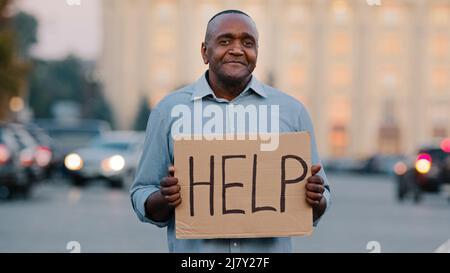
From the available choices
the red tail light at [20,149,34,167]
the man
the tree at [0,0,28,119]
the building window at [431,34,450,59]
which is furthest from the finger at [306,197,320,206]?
the building window at [431,34,450,59]

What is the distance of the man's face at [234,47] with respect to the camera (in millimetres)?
4145

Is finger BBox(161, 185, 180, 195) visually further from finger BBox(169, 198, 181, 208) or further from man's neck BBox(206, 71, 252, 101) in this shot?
man's neck BBox(206, 71, 252, 101)

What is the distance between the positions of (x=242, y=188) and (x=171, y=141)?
27cm

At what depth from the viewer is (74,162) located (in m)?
33.3

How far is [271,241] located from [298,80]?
4655 inches

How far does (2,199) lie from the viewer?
25.7 metres

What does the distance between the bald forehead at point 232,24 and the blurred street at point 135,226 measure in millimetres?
7713

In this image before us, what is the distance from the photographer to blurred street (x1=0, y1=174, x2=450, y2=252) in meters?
14.5

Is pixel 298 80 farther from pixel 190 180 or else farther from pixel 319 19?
pixel 190 180

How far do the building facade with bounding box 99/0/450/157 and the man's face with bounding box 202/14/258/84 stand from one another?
108608 millimetres

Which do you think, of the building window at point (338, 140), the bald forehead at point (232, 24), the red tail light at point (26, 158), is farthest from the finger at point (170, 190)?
the building window at point (338, 140)

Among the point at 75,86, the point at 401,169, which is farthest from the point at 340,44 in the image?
the point at 401,169
